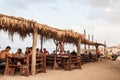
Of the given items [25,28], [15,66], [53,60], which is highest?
[25,28]

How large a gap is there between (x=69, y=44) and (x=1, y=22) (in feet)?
39.8

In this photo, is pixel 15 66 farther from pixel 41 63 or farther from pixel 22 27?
pixel 22 27

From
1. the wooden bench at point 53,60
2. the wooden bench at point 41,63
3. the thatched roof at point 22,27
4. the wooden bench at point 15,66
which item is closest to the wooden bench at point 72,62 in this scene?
the wooden bench at point 53,60

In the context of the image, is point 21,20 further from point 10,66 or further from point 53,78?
point 53,78

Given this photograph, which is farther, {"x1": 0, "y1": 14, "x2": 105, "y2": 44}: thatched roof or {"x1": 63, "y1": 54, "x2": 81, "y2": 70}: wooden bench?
{"x1": 63, "y1": 54, "x2": 81, "y2": 70}: wooden bench

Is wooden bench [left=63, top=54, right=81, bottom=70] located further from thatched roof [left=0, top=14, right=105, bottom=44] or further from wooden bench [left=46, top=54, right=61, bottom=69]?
thatched roof [left=0, top=14, right=105, bottom=44]

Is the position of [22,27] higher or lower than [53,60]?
higher

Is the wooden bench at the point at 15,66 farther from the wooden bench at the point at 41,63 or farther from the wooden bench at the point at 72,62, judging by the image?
→ the wooden bench at the point at 72,62

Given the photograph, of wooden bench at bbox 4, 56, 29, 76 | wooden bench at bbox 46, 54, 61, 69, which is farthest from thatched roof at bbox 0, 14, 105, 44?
wooden bench at bbox 4, 56, 29, 76

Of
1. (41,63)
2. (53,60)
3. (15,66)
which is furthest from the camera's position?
(53,60)

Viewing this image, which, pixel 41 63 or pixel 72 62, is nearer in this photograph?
pixel 41 63

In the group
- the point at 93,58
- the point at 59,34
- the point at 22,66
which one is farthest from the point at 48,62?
the point at 93,58

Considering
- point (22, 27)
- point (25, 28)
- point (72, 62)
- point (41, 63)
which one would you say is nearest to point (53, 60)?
point (72, 62)

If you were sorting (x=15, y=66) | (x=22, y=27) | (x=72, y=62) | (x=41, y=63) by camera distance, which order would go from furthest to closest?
1. (x=72, y=62)
2. (x=41, y=63)
3. (x=15, y=66)
4. (x=22, y=27)
